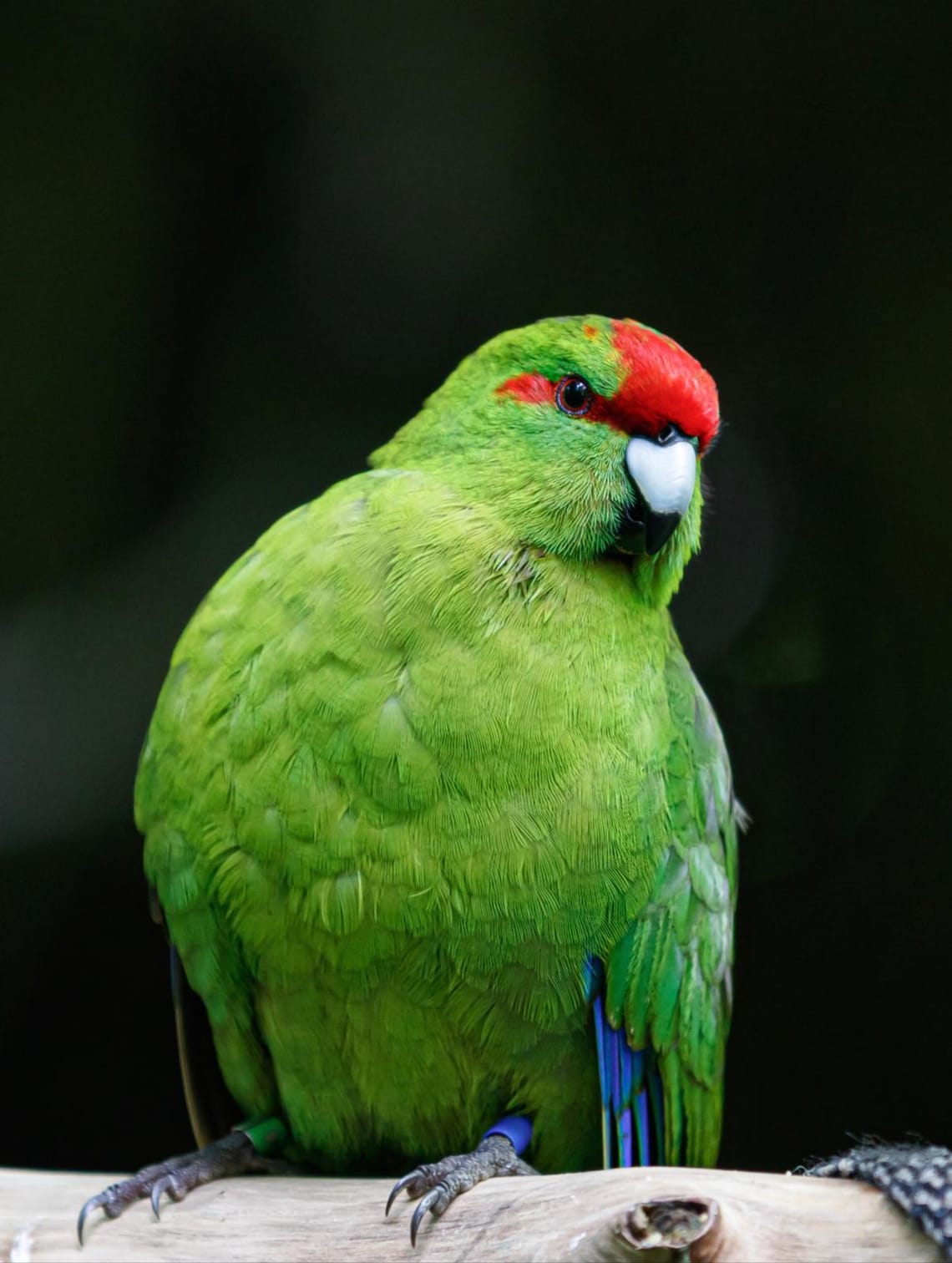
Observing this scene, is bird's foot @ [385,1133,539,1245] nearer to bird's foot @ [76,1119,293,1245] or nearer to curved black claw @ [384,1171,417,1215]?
curved black claw @ [384,1171,417,1215]

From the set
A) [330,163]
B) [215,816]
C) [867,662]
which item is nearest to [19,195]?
[330,163]

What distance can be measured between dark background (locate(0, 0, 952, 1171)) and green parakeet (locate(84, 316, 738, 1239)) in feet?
3.40

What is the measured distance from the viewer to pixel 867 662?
3.09 m

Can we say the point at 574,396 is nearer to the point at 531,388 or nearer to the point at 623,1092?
the point at 531,388

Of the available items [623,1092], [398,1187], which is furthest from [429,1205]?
[623,1092]

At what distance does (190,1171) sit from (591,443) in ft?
3.91

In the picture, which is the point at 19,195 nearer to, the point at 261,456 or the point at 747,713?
the point at 261,456

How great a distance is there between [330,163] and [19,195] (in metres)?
0.68

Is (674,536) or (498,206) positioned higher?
(498,206)

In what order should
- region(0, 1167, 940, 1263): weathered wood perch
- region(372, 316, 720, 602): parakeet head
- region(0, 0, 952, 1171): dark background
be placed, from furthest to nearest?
region(0, 0, 952, 1171): dark background
region(372, 316, 720, 602): parakeet head
region(0, 1167, 940, 1263): weathered wood perch

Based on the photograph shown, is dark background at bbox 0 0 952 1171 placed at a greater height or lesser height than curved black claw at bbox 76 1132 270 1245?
greater

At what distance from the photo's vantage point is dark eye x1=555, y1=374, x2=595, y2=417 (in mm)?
1995

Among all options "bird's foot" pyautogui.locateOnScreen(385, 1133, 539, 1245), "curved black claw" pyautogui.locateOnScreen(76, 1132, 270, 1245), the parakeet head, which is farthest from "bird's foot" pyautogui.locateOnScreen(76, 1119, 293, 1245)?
the parakeet head

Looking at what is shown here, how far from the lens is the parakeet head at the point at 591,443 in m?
1.94
